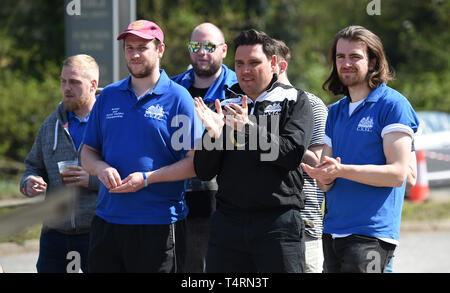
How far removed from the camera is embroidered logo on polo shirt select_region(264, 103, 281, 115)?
A: 3.73m

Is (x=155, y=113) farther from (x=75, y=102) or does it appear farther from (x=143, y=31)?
(x=75, y=102)

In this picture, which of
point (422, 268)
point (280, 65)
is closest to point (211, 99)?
point (280, 65)

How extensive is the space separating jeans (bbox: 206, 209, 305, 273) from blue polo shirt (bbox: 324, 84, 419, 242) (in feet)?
0.85

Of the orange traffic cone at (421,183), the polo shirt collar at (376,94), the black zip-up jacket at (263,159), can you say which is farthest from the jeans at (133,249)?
the orange traffic cone at (421,183)

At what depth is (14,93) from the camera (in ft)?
48.3

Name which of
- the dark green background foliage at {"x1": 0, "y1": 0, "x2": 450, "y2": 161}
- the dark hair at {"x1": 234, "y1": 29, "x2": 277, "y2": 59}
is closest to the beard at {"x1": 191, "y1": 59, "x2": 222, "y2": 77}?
the dark hair at {"x1": 234, "y1": 29, "x2": 277, "y2": 59}

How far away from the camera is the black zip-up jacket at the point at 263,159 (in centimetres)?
359

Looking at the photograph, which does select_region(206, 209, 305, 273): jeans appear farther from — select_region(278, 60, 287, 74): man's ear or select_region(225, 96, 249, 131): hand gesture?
select_region(278, 60, 287, 74): man's ear

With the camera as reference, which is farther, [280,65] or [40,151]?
[40,151]

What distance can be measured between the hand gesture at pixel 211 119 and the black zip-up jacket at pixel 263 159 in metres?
0.06

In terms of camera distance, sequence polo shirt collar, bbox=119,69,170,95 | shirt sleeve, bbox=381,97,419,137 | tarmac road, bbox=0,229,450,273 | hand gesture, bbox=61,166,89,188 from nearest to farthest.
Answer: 1. shirt sleeve, bbox=381,97,419,137
2. polo shirt collar, bbox=119,69,170,95
3. hand gesture, bbox=61,166,89,188
4. tarmac road, bbox=0,229,450,273

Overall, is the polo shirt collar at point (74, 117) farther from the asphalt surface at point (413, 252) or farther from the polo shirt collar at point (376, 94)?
the asphalt surface at point (413, 252)
